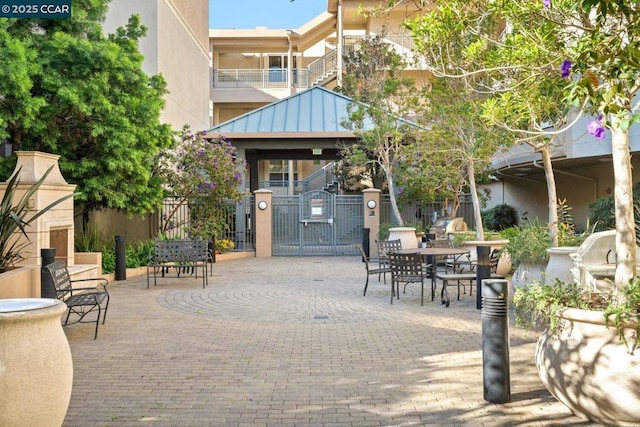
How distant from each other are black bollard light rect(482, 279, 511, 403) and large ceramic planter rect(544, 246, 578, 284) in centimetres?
420

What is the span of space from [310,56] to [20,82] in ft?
101

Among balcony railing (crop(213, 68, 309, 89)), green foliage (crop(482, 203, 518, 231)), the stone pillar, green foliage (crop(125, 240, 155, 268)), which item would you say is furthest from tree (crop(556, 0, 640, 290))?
balcony railing (crop(213, 68, 309, 89))

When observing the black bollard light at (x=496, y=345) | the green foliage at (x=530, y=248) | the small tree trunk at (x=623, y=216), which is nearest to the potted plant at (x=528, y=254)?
the green foliage at (x=530, y=248)

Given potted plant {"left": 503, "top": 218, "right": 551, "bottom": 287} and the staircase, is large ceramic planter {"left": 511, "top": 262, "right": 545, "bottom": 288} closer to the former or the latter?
potted plant {"left": 503, "top": 218, "right": 551, "bottom": 287}

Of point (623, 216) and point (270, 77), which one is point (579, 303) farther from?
point (270, 77)

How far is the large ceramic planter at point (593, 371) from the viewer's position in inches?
167

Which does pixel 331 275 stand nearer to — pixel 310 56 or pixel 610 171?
pixel 610 171

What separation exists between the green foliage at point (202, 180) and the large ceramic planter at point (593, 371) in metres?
14.8

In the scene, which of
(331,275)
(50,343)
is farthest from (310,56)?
(50,343)

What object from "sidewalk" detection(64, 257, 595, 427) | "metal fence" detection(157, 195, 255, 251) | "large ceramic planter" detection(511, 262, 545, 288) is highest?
"metal fence" detection(157, 195, 255, 251)

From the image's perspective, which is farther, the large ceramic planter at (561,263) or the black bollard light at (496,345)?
the large ceramic planter at (561,263)

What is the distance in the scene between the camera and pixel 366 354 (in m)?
6.92

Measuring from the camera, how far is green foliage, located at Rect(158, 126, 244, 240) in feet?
60.5

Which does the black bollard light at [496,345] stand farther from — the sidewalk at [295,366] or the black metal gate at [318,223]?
the black metal gate at [318,223]
